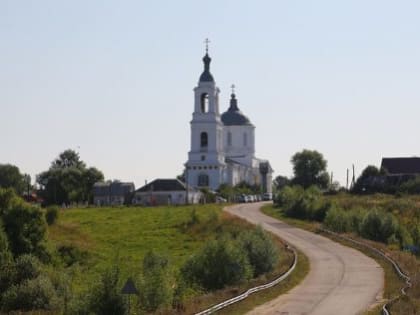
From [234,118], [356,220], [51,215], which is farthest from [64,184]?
[356,220]

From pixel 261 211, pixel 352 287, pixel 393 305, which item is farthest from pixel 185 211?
pixel 393 305

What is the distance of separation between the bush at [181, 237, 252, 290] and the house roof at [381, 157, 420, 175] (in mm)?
82313

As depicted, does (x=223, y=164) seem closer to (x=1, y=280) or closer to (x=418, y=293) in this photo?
(x=1, y=280)

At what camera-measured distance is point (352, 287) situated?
3002cm

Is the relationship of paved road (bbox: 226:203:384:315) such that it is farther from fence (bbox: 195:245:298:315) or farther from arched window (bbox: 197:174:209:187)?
arched window (bbox: 197:174:209:187)

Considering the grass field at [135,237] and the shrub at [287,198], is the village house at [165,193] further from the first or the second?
the grass field at [135,237]

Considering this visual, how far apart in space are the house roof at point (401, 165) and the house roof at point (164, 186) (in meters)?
23.9

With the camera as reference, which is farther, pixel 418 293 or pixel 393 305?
pixel 418 293

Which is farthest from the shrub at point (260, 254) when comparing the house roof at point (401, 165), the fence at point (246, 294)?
the house roof at point (401, 165)

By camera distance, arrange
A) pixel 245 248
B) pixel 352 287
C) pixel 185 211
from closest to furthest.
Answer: pixel 352 287 → pixel 245 248 → pixel 185 211

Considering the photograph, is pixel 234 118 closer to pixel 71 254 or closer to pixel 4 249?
pixel 71 254

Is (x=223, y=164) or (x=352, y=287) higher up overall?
(x=223, y=164)

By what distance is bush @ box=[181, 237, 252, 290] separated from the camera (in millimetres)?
30906

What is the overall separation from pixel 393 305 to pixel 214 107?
305 feet
